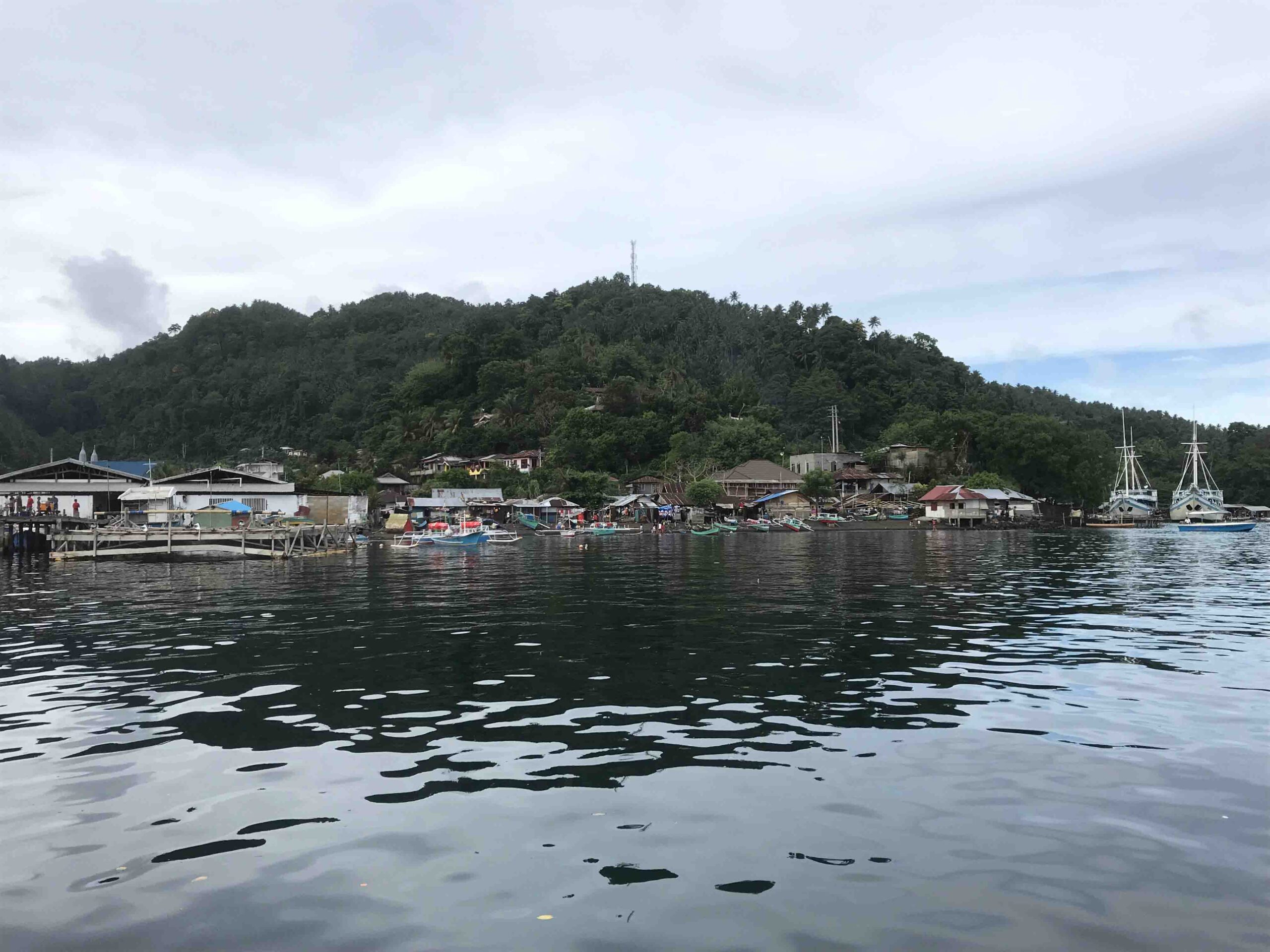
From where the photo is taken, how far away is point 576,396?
373ft

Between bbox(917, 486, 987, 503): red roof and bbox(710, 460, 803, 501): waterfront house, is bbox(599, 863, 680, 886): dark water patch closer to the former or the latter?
bbox(710, 460, 803, 501): waterfront house

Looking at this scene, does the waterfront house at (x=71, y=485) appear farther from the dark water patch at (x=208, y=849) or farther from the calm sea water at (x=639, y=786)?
the dark water patch at (x=208, y=849)

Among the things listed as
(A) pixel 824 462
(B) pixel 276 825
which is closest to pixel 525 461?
(A) pixel 824 462

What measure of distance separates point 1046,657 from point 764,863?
Answer: 10205 mm

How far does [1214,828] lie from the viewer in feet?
22.9

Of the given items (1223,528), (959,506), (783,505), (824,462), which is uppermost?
(824,462)

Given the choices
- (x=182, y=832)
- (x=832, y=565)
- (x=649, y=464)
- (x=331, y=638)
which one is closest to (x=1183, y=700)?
(x=182, y=832)

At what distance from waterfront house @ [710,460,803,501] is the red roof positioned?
43.7 feet

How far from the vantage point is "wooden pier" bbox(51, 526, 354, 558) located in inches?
1736

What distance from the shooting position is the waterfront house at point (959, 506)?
83875mm

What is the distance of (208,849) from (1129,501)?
104687mm

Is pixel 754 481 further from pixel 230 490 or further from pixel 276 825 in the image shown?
pixel 276 825

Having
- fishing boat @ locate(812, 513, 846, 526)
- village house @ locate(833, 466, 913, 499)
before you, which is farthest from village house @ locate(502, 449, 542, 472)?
village house @ locate(833, 466, 913, 499)

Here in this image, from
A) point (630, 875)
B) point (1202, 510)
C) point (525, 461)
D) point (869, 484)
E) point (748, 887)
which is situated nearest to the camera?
point (748, 887)
